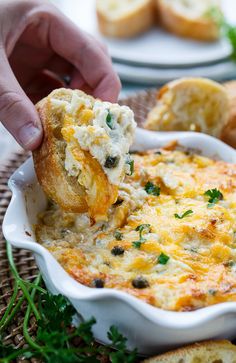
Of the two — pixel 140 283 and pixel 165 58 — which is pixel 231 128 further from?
pixel 165 58

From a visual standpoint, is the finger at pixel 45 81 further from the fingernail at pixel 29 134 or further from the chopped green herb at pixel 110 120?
the chopped green herb at pixel 110 120

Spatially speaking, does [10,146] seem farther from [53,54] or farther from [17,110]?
[17,110]

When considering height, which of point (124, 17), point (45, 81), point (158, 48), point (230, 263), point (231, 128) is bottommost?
point (158, 48)

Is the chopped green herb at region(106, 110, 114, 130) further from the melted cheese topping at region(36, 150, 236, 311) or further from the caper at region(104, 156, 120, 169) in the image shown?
the melted cheese topping at region(36, 150, 236, 311)

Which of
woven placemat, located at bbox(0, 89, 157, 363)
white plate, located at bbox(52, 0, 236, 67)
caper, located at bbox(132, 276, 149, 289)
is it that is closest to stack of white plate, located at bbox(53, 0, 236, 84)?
white plate, located at bbox(52, 0, 236, 67)

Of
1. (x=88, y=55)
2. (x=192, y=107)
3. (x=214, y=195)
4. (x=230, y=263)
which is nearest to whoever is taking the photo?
(x=230, y=263)

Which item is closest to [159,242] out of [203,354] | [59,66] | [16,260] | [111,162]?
[111,162]
